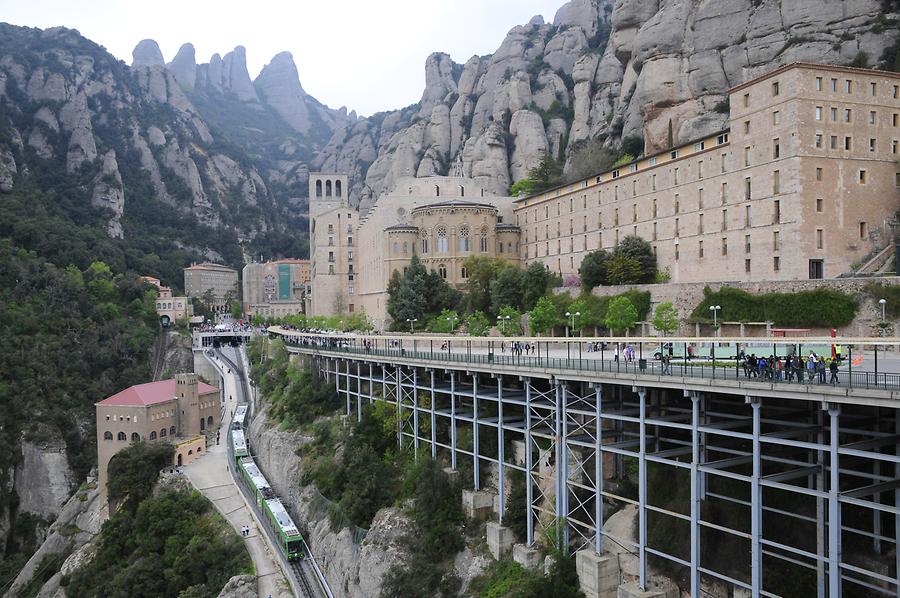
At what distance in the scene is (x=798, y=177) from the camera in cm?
4481

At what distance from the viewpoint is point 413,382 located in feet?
124

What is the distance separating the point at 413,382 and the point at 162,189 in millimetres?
163502

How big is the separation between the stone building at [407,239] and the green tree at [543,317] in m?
25.2

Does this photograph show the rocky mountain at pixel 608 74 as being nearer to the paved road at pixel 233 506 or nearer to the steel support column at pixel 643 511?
the steel support column at pixel 643 511

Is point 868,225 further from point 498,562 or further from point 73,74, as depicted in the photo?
point 73,74

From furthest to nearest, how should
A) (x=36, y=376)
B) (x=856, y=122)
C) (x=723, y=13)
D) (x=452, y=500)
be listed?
(x=36, y=376) < (x=723, y=13) < (x=856, y=122) < (x=452, y=500)

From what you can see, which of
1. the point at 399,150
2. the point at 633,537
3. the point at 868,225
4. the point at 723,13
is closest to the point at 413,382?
the point at 633,537

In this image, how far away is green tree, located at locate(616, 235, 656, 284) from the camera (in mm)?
58094

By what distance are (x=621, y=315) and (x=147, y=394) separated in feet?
155

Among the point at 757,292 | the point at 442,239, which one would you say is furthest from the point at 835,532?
the point at 442,239

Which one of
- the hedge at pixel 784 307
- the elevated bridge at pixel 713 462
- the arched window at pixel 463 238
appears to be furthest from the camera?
the arched window at pixel 463 238

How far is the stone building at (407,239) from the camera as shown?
79.4 meters

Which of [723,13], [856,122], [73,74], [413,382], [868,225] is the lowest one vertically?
[413,382]

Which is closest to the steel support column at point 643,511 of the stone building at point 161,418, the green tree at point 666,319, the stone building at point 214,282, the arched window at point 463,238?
the green tree at point 666,319
